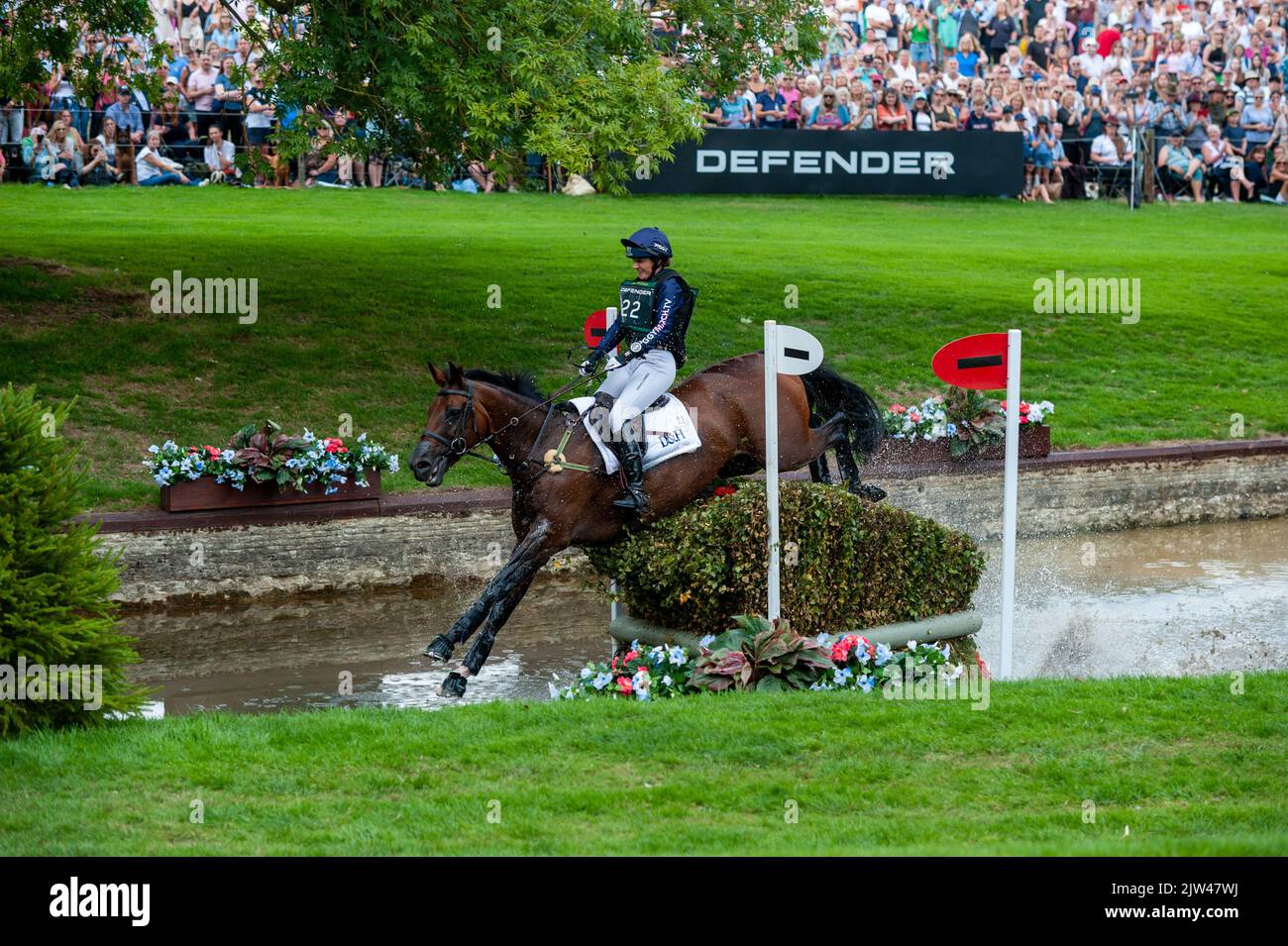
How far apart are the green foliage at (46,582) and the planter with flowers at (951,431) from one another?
1095 cm

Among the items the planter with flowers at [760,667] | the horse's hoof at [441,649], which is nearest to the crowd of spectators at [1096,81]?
the planter with flowers at [760,667]

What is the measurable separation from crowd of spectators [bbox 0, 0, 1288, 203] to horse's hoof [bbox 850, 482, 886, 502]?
18140mm

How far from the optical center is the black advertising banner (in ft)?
100

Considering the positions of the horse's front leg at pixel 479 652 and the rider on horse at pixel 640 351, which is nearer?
the horse's front leg at pixel 479 652

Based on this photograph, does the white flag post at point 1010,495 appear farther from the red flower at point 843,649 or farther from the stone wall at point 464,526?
the stone wall at point 464,526

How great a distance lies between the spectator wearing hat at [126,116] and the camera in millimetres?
27172

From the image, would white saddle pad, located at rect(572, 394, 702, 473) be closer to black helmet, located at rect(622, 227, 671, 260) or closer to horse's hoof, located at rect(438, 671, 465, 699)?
black helmet, located at rect(622, 227, 671, 260)

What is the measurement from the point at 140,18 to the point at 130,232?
6810 mm

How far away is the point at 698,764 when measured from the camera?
8.09 m

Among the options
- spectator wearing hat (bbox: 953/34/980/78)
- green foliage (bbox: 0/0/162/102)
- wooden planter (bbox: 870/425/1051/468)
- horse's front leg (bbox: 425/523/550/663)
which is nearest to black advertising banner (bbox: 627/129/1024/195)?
spectator wearing hat (bbox: 953/34/980/78)

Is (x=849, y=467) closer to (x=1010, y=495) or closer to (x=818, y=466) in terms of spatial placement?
(x=818, y=466)

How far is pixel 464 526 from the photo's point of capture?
16469 mm

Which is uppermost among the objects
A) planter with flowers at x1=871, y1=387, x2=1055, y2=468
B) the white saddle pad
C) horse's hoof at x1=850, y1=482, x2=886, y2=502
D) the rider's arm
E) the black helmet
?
the black helmet
